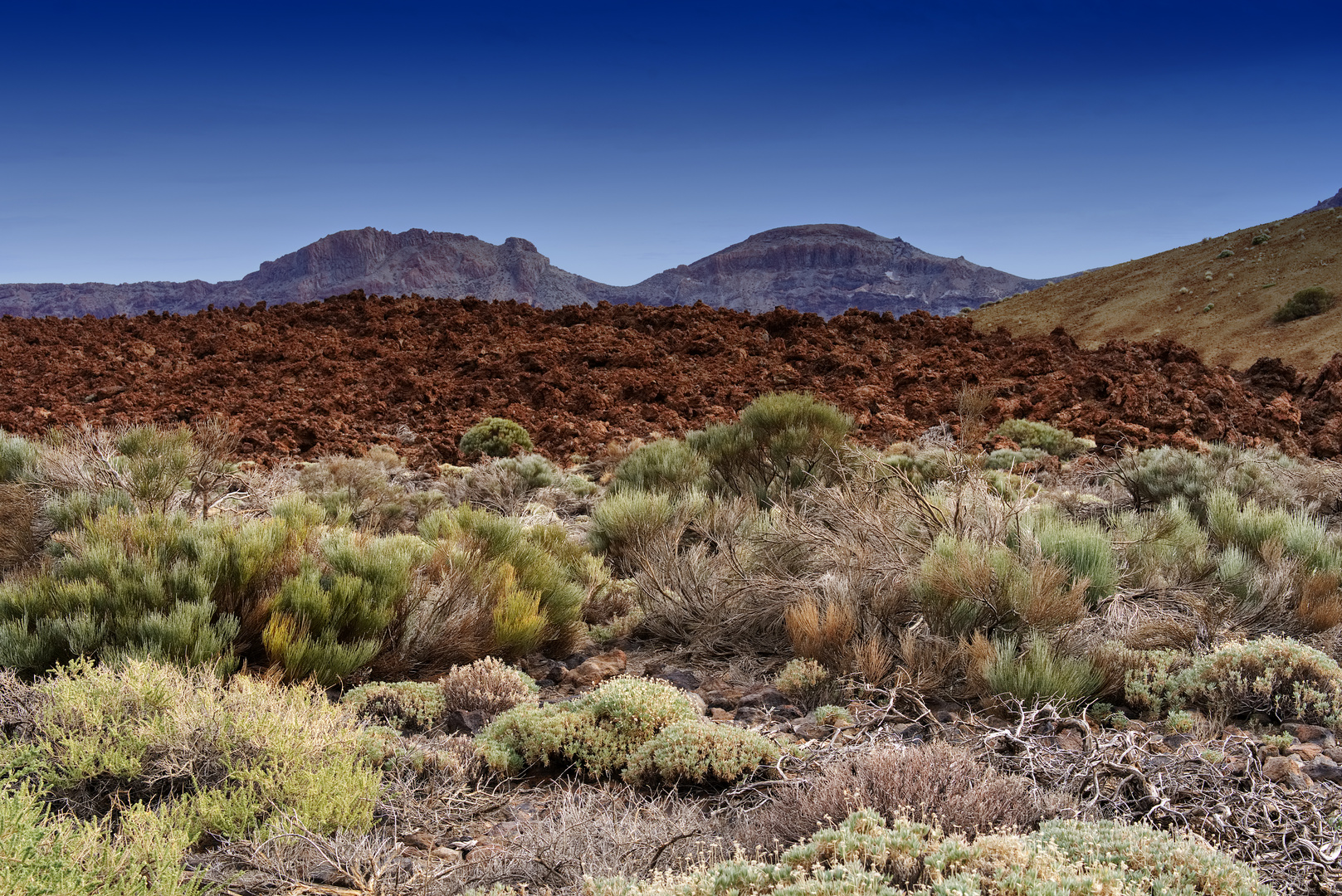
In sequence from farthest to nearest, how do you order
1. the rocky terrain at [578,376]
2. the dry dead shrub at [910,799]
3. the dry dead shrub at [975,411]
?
the rocky terrain at [578,376], the dry dead shrub at [975,411], the dry dead shrub at [910,799]

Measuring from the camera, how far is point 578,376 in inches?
712

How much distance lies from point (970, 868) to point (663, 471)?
23.1ft

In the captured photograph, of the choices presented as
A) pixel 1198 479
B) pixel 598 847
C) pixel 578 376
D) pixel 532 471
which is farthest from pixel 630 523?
pixel 578 376

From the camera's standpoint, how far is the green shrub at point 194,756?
2637 millimetres

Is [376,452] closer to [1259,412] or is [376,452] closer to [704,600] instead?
[704,600]

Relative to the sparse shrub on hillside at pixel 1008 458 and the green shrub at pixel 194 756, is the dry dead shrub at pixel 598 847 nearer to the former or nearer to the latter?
the green shrub at pixel 194 756

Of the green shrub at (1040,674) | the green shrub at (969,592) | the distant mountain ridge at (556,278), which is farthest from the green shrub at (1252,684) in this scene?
the distant mountain ridge at (556,278)

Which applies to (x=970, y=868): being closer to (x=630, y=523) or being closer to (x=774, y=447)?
(x=630, y=523)

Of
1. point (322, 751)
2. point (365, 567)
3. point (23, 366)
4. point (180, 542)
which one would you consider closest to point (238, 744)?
point (322, 751)

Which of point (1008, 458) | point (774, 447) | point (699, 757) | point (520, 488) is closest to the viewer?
point (699, 757)

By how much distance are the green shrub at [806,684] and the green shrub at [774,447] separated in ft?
12.3

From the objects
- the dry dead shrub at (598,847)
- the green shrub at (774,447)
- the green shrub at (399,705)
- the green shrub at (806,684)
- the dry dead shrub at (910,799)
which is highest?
the green shrub at (774,447)

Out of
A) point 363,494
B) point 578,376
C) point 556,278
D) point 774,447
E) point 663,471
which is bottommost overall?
point 363,494

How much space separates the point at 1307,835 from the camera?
247cm
